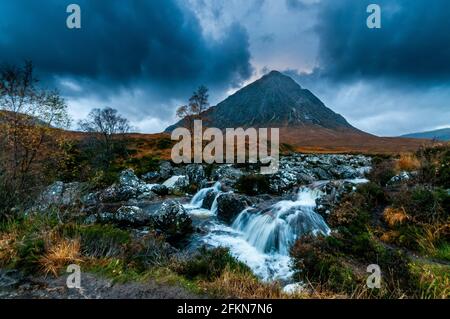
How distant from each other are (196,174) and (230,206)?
40.2ft

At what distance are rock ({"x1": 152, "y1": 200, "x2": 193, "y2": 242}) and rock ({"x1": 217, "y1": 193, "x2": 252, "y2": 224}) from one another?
9.88 ft

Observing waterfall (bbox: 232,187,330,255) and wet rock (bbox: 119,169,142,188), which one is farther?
wet rock (bbox: 119,169,142,188)

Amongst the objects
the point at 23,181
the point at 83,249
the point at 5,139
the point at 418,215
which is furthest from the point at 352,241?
the point at 5,139

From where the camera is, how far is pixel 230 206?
14.9m

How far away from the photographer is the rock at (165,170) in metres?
31.4

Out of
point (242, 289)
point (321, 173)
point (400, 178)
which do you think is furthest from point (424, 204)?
point (321, 173)

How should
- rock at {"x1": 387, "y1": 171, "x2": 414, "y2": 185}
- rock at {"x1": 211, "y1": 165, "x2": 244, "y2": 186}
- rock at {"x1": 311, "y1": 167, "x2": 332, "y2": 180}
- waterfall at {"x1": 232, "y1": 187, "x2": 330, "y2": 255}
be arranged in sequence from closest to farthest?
1. waterfall at {"x1": 232, "y1": 187, "x2": 330, "y2": 255}
2. rock at {"x1": 387, "y1": 171, "x2": 414, "y2": 185}
3. rock at {"x1": 211, "y1": 165, "x2": 244, "y2": 186}
4. rock at {"x1": 311, "y1": 167, "x2": 332, "y2": 180}

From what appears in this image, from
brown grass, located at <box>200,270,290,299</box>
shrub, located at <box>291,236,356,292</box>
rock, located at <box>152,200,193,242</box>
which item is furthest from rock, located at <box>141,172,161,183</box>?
brown grass, located at <box>200,270,290,299</box>

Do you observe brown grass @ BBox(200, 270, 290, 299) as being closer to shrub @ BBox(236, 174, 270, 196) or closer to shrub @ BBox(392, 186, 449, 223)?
shrub @ BBox(392, 186, 449, 223)

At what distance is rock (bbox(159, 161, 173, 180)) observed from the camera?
31.4 meters

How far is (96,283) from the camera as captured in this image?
14.3ft

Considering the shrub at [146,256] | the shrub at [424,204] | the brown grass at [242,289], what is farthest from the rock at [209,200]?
the brown grass at [242,289]
